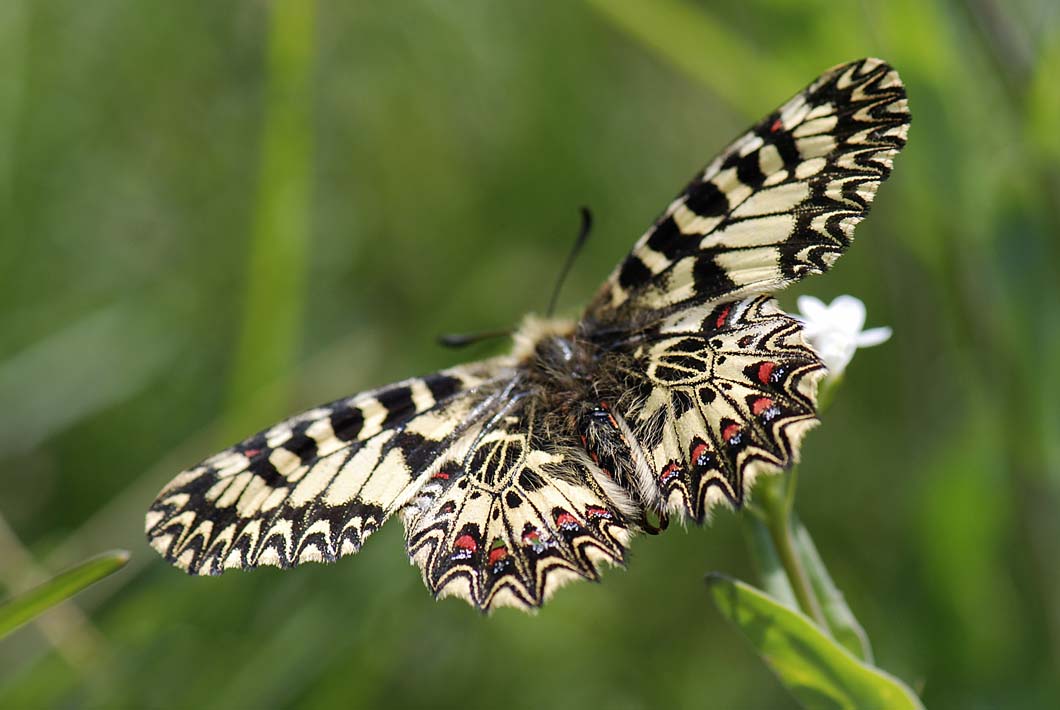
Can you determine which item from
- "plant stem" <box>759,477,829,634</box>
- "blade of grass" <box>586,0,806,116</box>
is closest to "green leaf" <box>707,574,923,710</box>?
"plant stem" <box>759,477,829,634</box>

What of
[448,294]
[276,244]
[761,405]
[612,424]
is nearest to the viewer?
[761,405]

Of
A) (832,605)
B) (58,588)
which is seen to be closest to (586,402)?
(832,605)

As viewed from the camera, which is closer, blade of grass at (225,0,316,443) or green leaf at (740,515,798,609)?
green leaf at (740,515,798,609)

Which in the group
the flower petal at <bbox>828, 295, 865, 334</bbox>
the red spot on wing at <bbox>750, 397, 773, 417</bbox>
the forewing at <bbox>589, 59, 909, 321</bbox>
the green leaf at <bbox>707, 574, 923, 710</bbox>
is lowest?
the green leaf at <bbox>707, 574, 923, 710</bbox>

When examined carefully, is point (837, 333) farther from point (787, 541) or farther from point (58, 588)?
point (58, 588)

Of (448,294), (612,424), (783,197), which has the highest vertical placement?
(448,294)

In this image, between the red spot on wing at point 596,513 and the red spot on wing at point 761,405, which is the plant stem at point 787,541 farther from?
the red spot on wing at point 596,513

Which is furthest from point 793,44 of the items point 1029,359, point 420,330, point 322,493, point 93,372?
point 93,372

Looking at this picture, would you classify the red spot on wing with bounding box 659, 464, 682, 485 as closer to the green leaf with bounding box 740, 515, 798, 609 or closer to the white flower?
the green leaf with bounding box 740, 515, 798, 609

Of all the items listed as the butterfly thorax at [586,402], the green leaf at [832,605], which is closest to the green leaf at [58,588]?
the butterfly thorax at [586,402]
